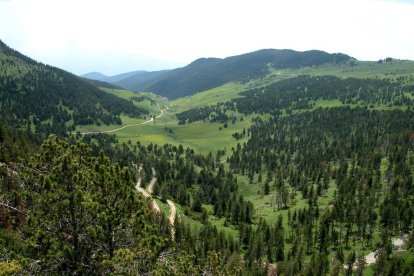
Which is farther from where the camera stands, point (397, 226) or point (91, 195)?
point (397, 226)

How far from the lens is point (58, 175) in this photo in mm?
32406

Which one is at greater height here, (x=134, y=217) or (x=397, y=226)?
(x=134, y=217)

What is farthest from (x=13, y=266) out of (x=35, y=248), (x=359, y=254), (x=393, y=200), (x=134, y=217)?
(x=393, y=200)

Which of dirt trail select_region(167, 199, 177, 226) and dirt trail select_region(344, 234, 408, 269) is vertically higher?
dirt trail select_region(167, 199, 177, 226)

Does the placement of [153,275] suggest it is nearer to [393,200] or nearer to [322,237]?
[322,237]

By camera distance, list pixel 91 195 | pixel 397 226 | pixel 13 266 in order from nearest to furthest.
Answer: pixel 13 266
pixel 91 195
pixel 397 226

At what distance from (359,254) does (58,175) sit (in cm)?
13505

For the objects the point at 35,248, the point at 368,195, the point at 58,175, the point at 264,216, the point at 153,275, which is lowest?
the point at 264,216

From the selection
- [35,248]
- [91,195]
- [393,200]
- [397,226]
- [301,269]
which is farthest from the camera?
[393,200]

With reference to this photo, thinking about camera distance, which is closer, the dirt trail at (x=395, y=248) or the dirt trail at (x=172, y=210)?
the dirt trail at (x=395, y=248)

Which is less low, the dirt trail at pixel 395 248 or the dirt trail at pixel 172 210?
the dirt trail at pixel 172 210

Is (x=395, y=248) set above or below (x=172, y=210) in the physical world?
below

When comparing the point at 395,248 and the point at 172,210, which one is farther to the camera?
the point at 172,210

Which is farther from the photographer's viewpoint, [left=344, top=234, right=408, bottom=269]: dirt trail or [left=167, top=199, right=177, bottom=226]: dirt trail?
[left=167, top=199, right=177, bottom=226]: dirt trail
